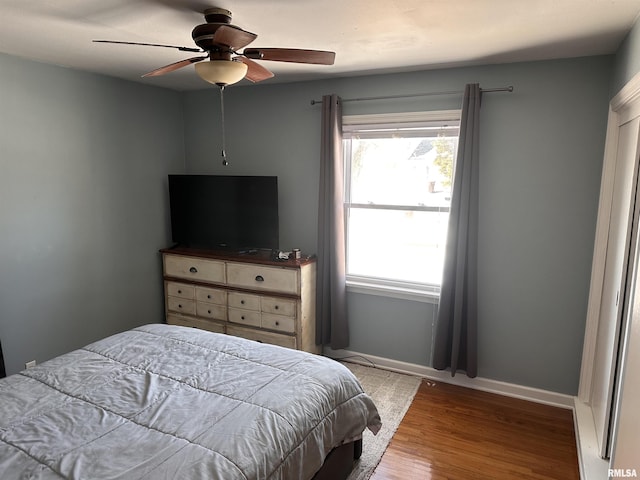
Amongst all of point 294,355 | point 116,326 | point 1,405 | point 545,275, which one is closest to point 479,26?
point 545,275

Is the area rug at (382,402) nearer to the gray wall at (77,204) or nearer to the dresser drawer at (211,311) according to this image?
the dresser drawer at (211,311)

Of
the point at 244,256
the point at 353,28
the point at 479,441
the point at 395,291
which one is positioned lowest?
the point at 479,441

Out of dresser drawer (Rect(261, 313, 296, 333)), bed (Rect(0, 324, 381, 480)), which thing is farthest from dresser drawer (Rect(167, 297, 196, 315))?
bed (Rect(0, 324, 381, 480))

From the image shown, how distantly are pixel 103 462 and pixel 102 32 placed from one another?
7.20ft

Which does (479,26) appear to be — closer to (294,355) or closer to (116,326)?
(294,355)

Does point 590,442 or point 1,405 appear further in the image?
point 590,442

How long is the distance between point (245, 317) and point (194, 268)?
27.8 inches

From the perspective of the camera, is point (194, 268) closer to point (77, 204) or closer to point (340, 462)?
point (77, 204)

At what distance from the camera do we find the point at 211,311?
3939 mm

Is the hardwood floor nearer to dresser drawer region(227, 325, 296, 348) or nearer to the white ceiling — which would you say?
dresser drawer region(227, 325, 296, 348)

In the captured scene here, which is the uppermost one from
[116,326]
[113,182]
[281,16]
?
[281,16]

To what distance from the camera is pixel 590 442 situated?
254 cm

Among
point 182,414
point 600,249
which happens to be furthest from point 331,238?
point 182,414

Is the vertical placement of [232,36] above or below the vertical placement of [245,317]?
above
